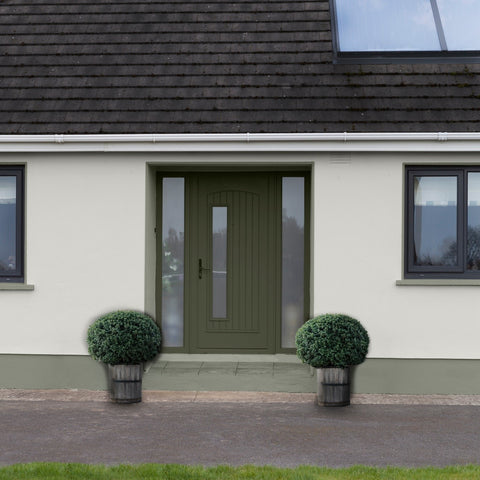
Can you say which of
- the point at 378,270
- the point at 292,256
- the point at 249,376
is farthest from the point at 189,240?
the point at 378,270

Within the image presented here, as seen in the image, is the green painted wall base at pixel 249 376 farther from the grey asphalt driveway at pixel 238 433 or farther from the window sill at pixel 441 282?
the window sill at pixel 441 282

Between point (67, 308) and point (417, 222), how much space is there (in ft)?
14.5

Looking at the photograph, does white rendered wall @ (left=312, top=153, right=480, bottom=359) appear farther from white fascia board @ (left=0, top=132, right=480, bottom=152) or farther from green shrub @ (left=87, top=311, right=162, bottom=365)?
green shrub @ (left=87, top=311, right=162, bottom=365)

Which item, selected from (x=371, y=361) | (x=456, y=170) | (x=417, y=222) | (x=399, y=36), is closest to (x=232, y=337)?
(x=371, y=361)

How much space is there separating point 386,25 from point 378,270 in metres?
3.47

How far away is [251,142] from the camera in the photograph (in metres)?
10.2

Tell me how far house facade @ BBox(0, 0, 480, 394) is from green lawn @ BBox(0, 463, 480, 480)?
346 cm

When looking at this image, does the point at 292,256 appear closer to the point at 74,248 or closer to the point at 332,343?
the point at 332,343

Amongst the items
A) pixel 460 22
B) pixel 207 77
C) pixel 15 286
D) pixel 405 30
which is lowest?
pixel 15 286

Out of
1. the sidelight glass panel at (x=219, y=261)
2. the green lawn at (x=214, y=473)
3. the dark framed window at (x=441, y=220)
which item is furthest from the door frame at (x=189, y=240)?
the green lawn at (x=214, y=473)

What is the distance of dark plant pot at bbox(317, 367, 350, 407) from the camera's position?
952cm

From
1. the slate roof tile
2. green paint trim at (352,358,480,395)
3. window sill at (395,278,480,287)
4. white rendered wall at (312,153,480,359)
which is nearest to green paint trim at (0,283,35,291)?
the slate roof tile

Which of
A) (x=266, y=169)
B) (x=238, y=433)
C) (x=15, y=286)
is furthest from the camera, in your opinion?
(x=266, y=169)

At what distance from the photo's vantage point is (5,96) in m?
10.8
